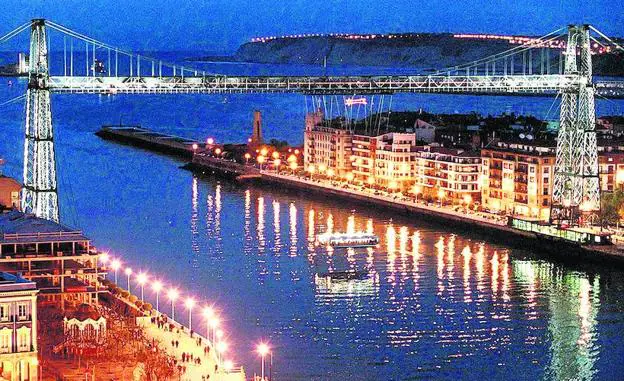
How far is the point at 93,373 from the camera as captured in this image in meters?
12.5

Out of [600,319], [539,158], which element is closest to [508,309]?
[600,319]

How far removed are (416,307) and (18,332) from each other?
573cm

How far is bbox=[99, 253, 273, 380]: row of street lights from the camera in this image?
13891mm

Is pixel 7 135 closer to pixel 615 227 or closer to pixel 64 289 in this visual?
pixel 615 227

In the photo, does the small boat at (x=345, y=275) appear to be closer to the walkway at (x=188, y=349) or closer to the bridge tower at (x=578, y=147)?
the walkway at (x=188, y=349)

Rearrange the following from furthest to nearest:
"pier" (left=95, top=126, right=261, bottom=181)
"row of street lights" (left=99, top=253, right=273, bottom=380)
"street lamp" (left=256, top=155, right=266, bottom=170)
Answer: "street lamp" (left=256, top=155, right=266, bottom=170) → "pier" (left=95, top=126, right=261, bottom=181) → "row of street lights" (left=99, top=253, right=273, bottom=380)

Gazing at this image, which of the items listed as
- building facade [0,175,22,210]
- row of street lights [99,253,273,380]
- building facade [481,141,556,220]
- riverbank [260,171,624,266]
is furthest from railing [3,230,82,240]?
building facade [481,141,556,220]

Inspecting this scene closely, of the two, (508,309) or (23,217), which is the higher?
(23,217)

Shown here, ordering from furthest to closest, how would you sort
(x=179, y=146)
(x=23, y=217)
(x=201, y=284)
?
1. (x=179, y=146)
2. (x=201, y=284)
3. (x=23, y=217)

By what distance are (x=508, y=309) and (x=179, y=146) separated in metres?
24.4

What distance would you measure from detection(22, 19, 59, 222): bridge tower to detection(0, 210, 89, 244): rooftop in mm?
1541

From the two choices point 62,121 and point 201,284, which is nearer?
point 201,284

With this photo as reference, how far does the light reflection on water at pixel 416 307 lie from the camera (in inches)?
551

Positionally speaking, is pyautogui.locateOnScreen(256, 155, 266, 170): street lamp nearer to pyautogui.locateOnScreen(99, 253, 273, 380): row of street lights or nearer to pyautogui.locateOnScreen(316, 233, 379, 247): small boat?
pyautogui.locateOnScreen(316, 233, 379, 247): small boat
